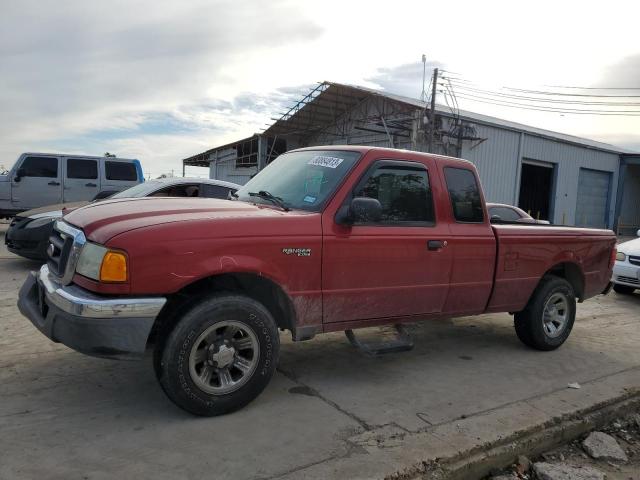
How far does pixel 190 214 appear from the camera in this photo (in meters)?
3.60

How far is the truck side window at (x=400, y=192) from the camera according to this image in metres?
4.27

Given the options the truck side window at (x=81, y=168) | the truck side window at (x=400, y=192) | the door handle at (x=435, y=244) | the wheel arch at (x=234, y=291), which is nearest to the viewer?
the wheel arch at (x=234, y=291)

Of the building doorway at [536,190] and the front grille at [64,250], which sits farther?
the building doorway at [536,190]

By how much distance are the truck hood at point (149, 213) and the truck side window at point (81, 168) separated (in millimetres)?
11065

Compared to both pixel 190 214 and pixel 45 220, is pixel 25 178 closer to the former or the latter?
pixel 45 220

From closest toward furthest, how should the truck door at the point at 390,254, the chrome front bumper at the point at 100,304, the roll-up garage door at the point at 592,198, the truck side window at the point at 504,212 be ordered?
the chrome front bumper at the point at 100,304
the truck door at the point at 390,254
the truck side window at the point at 504,212
the roll-up garage door at the point at 592,198

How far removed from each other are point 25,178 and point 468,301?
13.1 m

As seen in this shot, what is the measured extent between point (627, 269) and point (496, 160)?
46.3ft

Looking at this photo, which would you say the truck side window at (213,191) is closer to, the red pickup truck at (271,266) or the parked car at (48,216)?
the parked car at (48,216)

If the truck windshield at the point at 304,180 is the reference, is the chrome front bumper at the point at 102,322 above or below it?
below

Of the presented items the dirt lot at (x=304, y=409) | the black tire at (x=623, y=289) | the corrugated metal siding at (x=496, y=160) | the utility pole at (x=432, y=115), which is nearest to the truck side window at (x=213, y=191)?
the dirt lot at (x=304, y=409)

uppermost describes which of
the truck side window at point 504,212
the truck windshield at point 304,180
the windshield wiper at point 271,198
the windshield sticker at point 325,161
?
the windshield sticker at point 325,161

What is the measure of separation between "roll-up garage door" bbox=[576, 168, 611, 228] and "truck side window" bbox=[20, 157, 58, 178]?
24459mm

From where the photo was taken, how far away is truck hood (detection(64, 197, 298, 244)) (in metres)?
3.35
